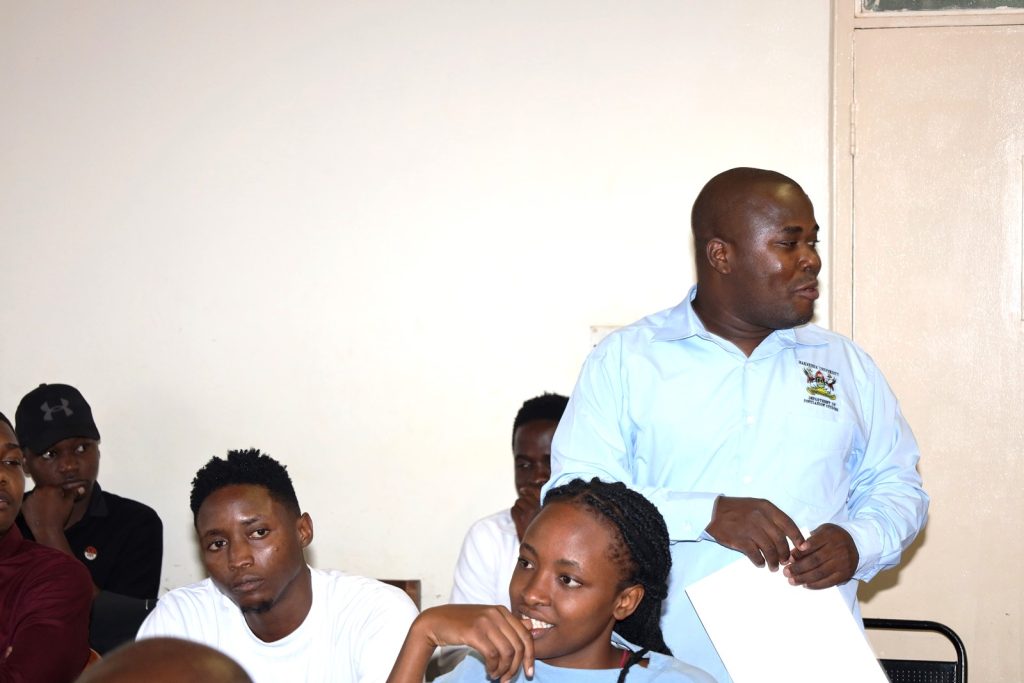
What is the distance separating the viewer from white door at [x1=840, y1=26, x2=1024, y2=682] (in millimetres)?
4086

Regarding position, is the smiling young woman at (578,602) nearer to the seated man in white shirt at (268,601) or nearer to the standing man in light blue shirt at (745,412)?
the standing man in light blue shirt at (745,412)

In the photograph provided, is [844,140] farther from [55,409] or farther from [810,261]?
[55,409]

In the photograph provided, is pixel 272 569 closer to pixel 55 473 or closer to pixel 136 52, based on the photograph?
pixel 55 473

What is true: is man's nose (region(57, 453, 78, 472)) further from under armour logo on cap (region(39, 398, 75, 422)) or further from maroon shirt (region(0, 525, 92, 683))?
maroon shirt (region(0, 525, 92, 683))

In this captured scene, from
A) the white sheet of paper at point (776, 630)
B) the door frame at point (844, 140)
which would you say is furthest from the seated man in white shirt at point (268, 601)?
the door frame at point (844, 140)

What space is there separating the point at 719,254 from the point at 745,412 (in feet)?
1.31

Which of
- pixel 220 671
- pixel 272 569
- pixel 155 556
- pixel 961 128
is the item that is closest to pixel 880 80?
pixel 961 128

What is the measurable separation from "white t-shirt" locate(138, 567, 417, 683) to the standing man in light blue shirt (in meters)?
0.57

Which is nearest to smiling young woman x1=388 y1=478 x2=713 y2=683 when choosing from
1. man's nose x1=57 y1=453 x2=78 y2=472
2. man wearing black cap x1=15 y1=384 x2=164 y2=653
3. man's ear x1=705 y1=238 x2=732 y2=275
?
man's ear x1=705 y1=238 x2=732 y2=275

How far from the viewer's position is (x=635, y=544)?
7.26ft

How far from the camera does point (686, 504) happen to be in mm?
2508

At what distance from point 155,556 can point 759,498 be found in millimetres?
2654

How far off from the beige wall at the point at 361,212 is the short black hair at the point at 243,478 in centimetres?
154

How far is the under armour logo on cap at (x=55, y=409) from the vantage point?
13.8 ft
